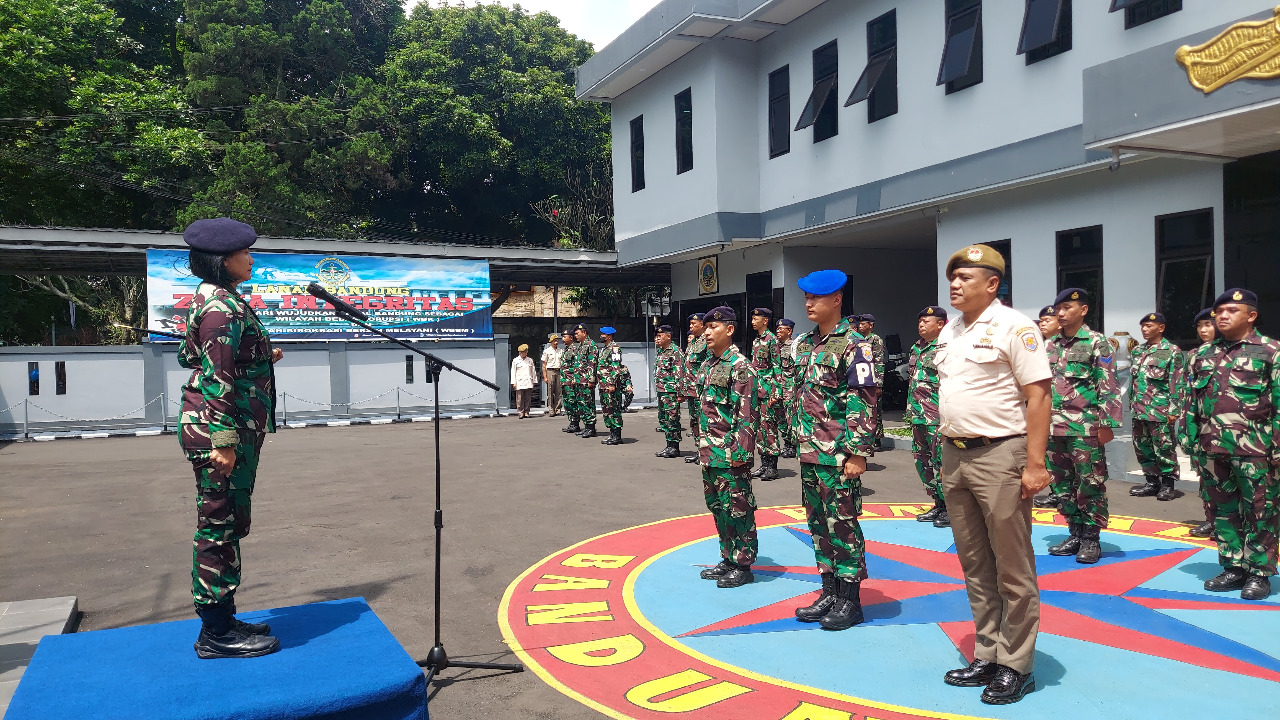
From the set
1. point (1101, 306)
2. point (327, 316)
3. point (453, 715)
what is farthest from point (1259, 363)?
point (327, 316)

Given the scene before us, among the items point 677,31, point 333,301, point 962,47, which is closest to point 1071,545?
point 333,301

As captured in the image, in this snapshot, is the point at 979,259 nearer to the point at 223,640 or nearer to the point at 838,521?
the point at 838,521

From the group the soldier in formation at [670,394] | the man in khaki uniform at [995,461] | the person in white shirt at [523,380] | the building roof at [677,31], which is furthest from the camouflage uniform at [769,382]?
the person in white shirt at [523,380]

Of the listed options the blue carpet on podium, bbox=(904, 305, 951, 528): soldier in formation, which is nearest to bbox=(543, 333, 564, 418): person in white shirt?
bbox=(904, 305, 951, 528): soldier in formation

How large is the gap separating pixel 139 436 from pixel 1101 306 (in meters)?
20.1

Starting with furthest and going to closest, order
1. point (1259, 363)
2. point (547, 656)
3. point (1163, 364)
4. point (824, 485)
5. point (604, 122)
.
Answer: point (604, 122) → point (1163, 364) → point (1259, 363) → point (824, 485) → point (547, 656)

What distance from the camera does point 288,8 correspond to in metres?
34.5

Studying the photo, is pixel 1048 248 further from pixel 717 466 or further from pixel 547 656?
pixel 547 656

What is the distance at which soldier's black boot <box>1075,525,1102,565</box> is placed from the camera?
645cm

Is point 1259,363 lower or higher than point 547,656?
higher

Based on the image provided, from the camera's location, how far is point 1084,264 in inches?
522

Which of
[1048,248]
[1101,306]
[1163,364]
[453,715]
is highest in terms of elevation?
[1048,248]

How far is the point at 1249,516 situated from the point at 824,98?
14293 millimetres

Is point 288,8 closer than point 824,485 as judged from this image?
No
